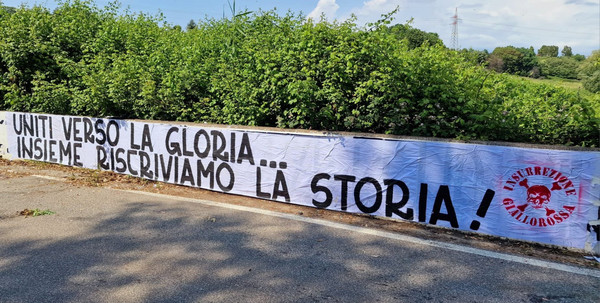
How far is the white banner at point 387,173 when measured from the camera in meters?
5.21

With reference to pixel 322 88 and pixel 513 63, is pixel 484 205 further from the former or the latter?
pixel 513 63

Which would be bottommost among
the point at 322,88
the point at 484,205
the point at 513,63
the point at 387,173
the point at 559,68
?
the point at 484,205

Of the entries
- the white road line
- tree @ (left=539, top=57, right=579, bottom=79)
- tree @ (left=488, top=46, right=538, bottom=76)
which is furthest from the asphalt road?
tree @ (left=539, top=57, right=579, bottom=79)

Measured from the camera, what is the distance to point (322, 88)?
23.4ft

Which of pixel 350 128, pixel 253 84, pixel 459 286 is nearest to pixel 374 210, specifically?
pixel 350 128

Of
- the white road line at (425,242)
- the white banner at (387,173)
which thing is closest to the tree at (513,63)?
the white banner at (387,173)

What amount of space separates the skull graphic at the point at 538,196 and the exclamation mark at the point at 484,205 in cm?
43

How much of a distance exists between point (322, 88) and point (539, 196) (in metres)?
3.67

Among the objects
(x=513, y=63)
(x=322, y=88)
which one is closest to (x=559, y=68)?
(x=513, y=63)

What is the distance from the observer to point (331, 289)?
404 centimetres

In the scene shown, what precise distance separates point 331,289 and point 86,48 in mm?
10910

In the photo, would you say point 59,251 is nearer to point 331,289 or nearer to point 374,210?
point 331,289

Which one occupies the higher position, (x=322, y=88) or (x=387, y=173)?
(x=322, y=88)

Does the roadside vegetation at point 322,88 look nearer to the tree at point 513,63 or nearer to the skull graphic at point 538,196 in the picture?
the tree at point 513,63
